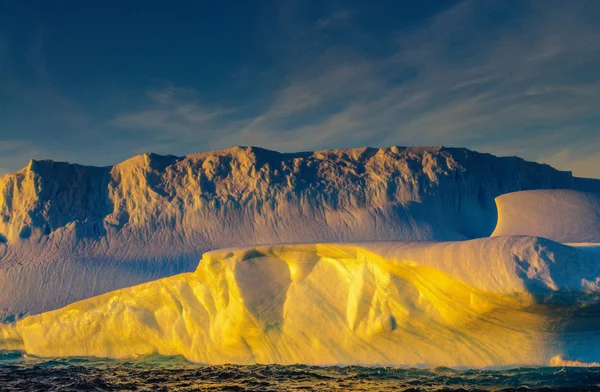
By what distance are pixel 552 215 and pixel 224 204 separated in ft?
93.8

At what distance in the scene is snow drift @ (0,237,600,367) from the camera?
9.21m

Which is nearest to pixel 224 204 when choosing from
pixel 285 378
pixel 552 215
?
pixel 552 215

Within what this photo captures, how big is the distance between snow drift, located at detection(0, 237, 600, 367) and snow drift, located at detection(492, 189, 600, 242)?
4782 millimetres

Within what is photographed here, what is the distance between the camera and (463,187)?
42.2 m

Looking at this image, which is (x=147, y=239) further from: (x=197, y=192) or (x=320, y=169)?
(x=320, y=169)

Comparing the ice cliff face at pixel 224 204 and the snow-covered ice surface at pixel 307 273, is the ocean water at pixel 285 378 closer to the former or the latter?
the snow-covered ice surface at pixel 307 273

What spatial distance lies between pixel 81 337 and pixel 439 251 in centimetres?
1250

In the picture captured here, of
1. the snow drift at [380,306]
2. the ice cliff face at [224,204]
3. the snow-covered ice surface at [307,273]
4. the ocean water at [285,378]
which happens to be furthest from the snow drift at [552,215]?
A: the ice cliff face at [224,204]

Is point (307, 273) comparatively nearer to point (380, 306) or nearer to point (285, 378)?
point (380, 306)

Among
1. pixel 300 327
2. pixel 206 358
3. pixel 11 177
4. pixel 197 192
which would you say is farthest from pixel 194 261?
pixel 300 327

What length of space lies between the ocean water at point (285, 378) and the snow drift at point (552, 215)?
5136 mm

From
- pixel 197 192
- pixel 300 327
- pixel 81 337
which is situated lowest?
pixel 81 337

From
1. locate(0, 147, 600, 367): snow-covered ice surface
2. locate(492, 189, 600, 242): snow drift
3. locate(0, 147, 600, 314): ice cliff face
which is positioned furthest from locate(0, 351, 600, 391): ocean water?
locate(0, 147, 600, 314): ice cliff face

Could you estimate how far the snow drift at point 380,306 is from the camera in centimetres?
921
